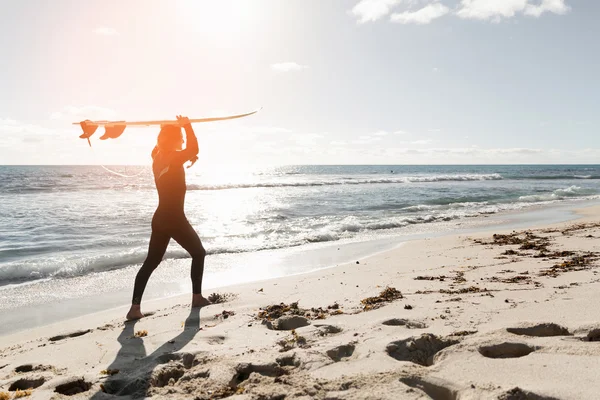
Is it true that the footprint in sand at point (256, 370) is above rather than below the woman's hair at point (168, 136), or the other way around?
below

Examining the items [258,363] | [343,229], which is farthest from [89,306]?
[343,229]

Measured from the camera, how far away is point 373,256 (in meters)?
8.66

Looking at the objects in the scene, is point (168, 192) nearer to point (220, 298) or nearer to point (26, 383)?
point (220, 298)

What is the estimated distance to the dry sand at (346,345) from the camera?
2.61 meters

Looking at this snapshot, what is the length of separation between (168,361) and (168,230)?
1944 millimetres

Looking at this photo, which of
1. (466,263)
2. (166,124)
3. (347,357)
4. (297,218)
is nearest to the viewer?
(347,357)

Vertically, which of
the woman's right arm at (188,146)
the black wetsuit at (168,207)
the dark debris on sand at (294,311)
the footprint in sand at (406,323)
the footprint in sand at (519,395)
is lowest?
the dark debris on sand at (294,311)

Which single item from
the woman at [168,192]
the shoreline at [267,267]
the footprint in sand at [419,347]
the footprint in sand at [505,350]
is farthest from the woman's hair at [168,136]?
the footprint in sand at [505,350]

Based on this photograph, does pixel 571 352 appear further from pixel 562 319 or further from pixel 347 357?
pixel 347 357

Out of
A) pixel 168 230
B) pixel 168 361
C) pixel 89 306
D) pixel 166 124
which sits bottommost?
pixel 89 306

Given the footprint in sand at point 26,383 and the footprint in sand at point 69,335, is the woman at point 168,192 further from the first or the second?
the footprint in sand at point 26,383

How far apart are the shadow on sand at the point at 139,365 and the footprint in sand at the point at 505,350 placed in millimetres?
2187

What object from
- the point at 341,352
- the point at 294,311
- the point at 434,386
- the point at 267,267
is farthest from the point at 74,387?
the point at 267,267

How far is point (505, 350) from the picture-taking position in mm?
3057
